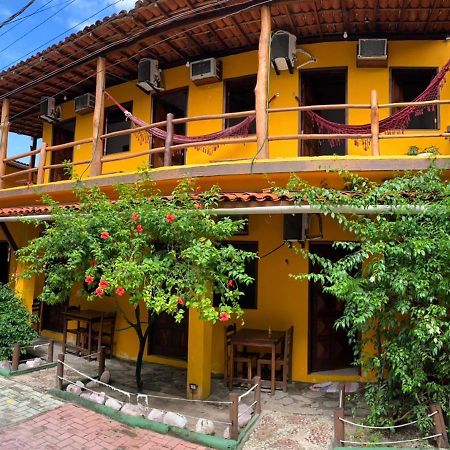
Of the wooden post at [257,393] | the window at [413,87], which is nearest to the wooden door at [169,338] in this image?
the wooden post at [257,393]

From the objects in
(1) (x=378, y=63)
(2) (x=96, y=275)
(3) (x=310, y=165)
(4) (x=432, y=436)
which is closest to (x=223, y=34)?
(1) (x=378, y=63)

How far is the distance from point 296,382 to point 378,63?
6.07 meters

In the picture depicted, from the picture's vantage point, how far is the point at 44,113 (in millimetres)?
11352

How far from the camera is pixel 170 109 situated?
33.3ft

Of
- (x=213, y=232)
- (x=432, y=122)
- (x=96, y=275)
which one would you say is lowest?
(x=96, y=275)

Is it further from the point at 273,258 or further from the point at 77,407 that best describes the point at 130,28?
the point at 77,407

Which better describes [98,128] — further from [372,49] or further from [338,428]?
[338,428]

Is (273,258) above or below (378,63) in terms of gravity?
below

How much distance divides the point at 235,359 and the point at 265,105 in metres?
4.28

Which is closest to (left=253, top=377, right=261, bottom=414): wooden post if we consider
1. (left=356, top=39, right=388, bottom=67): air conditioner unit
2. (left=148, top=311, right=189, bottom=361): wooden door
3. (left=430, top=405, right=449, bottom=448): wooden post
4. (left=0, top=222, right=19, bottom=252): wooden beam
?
(left=430, top=405, right=449, bottom=448): wooden post

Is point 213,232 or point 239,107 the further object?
point 239,107

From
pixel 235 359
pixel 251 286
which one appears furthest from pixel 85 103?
pixel 235 359

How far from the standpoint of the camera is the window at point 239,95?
870 centimetres

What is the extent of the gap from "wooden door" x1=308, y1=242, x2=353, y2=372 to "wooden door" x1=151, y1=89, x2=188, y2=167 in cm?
384
